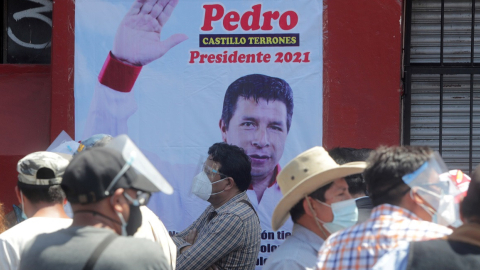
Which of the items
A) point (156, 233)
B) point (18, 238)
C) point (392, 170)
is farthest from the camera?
point (156, 233)

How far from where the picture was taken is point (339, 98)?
494cm

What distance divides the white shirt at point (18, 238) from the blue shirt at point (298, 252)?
38.2 inches

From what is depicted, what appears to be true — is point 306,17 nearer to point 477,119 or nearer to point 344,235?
point 477,119

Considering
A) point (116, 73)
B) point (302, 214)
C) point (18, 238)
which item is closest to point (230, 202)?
point (302, 214)

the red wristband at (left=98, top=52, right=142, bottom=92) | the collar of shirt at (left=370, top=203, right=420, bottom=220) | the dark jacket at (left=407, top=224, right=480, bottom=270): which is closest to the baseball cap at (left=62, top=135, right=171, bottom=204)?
the collar of shirt at (left=370, top=203, right=420, bottom=220)

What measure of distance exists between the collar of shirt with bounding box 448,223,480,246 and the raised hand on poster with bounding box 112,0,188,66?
11.9 ft

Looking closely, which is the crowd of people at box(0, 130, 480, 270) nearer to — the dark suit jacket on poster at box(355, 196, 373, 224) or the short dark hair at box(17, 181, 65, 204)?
the short dark hair at box(17, 181, 65, 204)

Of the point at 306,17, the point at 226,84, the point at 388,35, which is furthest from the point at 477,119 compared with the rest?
the point at 226,84

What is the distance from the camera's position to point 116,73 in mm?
4988

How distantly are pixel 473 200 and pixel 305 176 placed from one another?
92cm

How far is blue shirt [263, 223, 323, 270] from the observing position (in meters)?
2.40

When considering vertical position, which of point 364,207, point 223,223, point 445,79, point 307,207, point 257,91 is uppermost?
point 445,79

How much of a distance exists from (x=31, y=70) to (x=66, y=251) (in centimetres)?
408

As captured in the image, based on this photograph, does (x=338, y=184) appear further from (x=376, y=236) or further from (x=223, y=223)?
(x=223, y=223)
